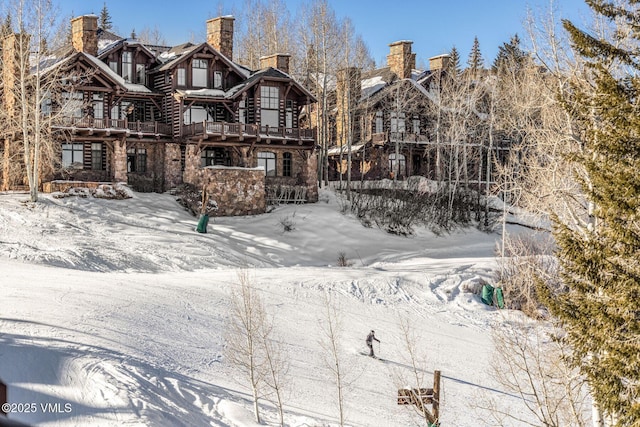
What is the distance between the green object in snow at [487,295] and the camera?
3031cm

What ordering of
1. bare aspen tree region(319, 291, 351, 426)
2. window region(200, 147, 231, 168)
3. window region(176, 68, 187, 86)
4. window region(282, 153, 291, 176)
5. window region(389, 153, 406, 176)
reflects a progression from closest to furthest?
bare aspen tree region(319, 291, 351, 426) < window region(176, 68, 187, 86) < window region(200, 147, 231, 168) < window region(282, 153, 291, 176) < window region(389, 153, 406, 176)

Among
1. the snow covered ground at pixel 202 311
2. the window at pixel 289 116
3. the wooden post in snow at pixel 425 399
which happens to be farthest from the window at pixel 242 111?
the wooden post in snow at pixel 425 399

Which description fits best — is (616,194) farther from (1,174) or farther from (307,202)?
(1,174)

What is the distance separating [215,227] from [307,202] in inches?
329

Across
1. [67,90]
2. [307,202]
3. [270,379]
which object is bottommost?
[270,379]

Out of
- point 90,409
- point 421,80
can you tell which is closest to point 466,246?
point 421,80

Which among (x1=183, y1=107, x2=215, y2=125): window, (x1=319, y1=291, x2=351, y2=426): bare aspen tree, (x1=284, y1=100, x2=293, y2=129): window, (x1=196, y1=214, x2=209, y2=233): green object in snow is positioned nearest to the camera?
(x1=319, y1=291, x2=351, y2=426): bare aspen tree

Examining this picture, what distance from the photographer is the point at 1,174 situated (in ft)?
135

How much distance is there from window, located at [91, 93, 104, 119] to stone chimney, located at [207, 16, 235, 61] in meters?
8.78

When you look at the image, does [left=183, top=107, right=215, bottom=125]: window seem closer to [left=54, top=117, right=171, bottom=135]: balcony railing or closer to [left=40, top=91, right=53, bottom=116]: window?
[left=54, top=117, right=171, bottom=135]: balcony railing

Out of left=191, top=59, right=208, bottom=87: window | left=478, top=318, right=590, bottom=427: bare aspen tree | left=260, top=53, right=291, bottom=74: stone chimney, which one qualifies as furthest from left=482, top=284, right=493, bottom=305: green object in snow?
left=260, top=53, right=291, bottom=74: stone chimney

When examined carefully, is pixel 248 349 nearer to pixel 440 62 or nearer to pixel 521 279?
pixel 521 279

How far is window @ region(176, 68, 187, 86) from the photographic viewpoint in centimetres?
4441

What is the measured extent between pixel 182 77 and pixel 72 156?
7.99 meters
